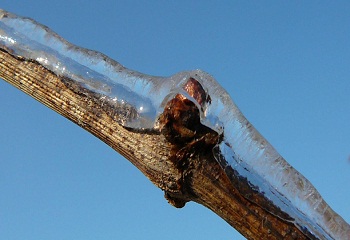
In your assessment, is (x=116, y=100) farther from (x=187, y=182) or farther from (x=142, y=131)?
(x=187, y=182)

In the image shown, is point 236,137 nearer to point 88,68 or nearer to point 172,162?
point 172,162

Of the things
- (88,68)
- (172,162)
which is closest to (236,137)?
(172,162)

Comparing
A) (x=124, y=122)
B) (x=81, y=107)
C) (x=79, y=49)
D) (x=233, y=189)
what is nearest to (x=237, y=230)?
(x=233, y=189)

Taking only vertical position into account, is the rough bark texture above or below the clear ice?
below

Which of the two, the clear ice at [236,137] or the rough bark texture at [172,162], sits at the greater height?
the clear ice at [236,137]

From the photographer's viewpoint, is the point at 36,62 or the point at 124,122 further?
the point at 36,62

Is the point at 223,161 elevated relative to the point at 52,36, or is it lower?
lower
